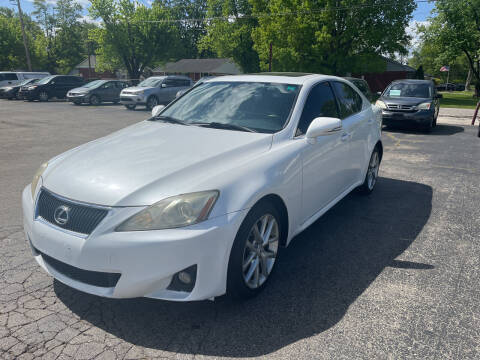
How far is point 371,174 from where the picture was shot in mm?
5992

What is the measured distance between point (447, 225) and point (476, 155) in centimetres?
543

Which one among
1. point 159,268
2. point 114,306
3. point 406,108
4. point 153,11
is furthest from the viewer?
point 153,11

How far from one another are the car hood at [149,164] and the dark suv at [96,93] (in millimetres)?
22234

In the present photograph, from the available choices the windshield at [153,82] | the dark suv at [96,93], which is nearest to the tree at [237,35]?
the dark suv at [96,93]

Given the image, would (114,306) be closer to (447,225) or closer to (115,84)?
(447,225)

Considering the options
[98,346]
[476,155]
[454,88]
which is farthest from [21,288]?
[454,88]

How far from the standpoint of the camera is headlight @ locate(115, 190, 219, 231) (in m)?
2.57

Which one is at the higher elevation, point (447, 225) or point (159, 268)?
point (159, 268)

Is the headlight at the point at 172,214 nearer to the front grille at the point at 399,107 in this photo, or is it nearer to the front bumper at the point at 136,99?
the front grille at the point at 399,107

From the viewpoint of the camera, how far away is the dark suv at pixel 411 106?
12.6m

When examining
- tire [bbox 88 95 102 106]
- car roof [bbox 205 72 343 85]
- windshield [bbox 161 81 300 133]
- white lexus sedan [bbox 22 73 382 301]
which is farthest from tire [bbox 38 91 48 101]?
white lexus sedan [bbox 22 73 382 301]

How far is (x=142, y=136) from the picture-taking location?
3.79 m

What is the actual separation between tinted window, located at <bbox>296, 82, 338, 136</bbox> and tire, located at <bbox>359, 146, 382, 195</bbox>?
1501mm

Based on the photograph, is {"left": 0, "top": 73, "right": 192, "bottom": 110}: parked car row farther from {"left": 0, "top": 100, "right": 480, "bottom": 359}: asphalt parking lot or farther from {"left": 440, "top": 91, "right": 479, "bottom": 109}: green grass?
{"left": 440, "top": 91, "right": 479, "bottom": 109}: green grass
